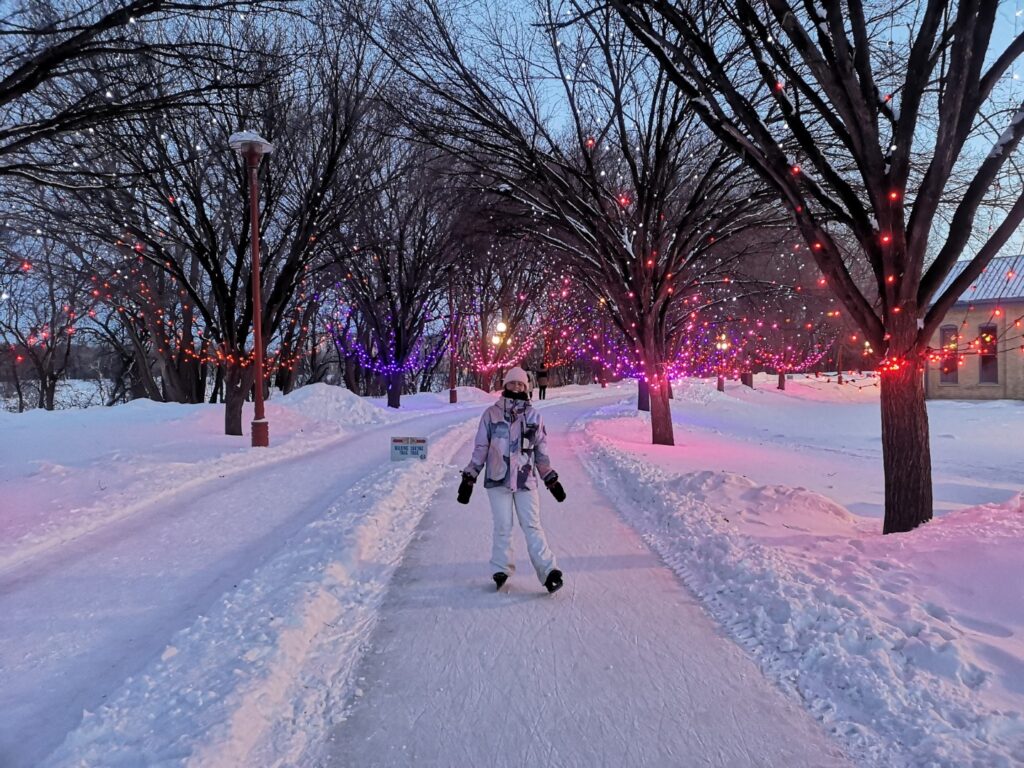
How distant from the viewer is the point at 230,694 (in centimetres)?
346

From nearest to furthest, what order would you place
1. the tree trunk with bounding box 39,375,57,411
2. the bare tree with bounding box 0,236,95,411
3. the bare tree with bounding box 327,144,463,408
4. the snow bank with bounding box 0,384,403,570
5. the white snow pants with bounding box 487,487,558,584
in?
the white snow pants with bounding box 487,487,558,584 < the snow bank with bounding box 0,384,403,570 < the bare tree with bounding box 0,236,95,411 < the bare tree with bounding box 327,144,463,408 < the tree trunk with bounding box 39,375,57,411

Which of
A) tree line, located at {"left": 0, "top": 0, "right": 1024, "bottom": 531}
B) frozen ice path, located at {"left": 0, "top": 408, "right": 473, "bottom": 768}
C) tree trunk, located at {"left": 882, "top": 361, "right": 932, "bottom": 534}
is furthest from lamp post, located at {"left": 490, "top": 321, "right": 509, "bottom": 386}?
tree trunk, located at {"left": 882, "top": 361, "right": 932, "bottom": 534}

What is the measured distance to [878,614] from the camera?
4.37 meters

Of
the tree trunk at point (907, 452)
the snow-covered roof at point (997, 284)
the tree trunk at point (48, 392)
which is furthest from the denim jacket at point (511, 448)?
the tree trunk at point (48, 392)

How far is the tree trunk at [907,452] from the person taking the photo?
6742 millimetres

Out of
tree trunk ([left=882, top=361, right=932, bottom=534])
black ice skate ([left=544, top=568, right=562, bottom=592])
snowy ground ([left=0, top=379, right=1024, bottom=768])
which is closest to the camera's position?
snowy ground ([left=0, top=379, right=1024, bottom=768])

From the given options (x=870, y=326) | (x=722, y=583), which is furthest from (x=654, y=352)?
(x=722, y=583)

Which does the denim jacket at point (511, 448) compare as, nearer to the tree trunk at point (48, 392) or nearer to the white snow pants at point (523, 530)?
the white snow pants at point (523, 530)

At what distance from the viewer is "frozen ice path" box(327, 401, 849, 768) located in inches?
123

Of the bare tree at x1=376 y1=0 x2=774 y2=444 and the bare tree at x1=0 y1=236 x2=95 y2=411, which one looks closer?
the bare tree at x1=376 y1=0 x2=774 y2=444

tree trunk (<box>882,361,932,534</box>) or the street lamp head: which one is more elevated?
the street lamp head

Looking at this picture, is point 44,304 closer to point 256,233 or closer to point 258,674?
point 256,233

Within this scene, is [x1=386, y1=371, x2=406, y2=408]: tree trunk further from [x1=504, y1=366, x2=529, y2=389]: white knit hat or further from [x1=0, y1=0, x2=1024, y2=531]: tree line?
[x1=504, y1=366, x2=529, y2=389]: white knit hat

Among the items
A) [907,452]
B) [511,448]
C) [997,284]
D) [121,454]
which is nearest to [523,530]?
[511,448]
